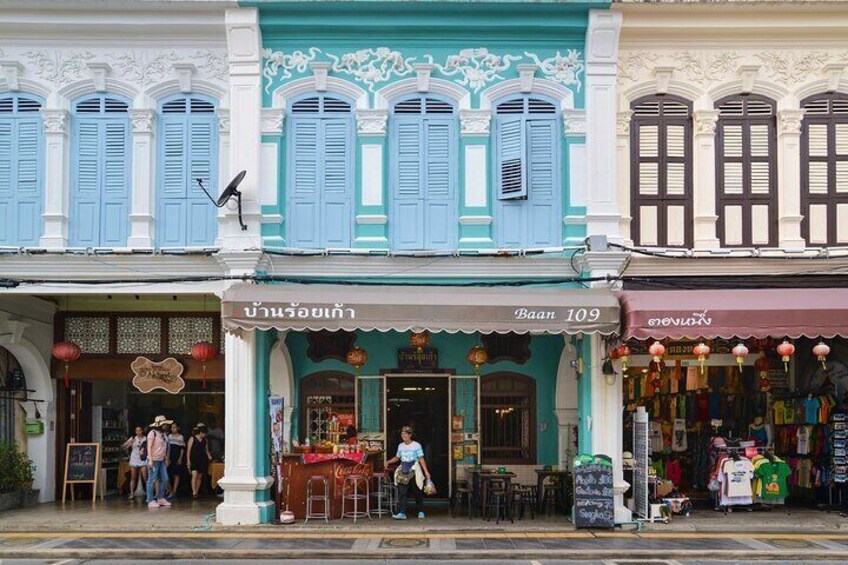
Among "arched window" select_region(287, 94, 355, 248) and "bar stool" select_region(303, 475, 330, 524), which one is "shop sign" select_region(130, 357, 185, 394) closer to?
"bar stool" select_region(303, 475, 330, 524)

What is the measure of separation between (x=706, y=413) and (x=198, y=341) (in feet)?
31.3

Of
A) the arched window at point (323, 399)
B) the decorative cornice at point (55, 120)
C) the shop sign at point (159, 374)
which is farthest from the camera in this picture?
the shop sign at point (159, 374)

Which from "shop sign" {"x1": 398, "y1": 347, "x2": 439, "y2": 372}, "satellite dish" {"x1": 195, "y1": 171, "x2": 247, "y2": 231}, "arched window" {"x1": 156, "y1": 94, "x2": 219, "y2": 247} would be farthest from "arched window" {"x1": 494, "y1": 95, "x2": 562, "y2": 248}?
"arched window" {"x1": 156, "y1": 94, "x2": 219, "y2": 247}

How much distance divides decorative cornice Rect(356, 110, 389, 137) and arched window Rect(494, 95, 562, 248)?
1.86m

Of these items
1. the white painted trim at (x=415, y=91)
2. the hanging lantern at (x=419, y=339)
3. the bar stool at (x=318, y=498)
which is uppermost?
the white painted trim at (x=415, y=91)

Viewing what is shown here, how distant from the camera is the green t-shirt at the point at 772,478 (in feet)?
57.7

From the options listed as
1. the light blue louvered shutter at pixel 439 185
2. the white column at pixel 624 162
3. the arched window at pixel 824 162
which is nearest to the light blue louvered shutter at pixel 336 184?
the light blue louvered shutter at pixel 439 185

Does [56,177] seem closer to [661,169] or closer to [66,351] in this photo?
[66,351]

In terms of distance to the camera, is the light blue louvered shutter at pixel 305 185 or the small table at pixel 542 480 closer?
the light blue louvered shutter at pixel 305 185

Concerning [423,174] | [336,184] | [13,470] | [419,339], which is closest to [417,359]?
[419,339]

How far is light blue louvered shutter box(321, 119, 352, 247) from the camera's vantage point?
16656mm

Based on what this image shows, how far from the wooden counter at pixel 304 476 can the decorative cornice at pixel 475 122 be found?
569 centimetres

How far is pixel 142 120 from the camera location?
16.9 metres

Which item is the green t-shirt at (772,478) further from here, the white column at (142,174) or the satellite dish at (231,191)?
the white column at (142,174)
